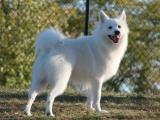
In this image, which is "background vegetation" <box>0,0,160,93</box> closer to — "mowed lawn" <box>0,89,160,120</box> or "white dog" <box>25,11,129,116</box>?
"mowed lawn" <box>0,89,160,120</box>

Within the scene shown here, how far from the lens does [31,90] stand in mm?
7828

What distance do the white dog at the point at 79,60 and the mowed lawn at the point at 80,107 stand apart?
24 centimetres

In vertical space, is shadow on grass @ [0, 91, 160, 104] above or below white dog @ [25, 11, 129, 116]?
below

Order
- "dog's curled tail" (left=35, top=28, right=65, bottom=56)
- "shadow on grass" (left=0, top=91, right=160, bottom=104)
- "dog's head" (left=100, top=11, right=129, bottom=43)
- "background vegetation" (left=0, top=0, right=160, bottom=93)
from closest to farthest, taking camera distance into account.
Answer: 1. "dog's curled tail" (left=35, top=28, right=65, bottom=56)
2. "dog's head" (left=100, top=11, right=129, bottom=43)
3. "shadow on grass" (left=0, top=91, right=160, bottom=104)
4. "background vegetation" (left=0, top=0, right=160, bottom=93)

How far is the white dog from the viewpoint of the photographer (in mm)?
7703

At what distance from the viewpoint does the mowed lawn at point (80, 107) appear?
7.71 metres

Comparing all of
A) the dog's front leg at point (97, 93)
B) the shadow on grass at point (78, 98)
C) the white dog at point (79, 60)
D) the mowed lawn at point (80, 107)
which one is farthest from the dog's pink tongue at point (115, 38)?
the shadow on grass at point (78, 98)

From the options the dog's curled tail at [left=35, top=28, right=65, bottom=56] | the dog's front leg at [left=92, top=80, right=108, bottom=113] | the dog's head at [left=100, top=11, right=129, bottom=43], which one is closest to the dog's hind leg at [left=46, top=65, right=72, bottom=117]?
the dog's curled tail at [left=35, top=28, right=65, bottom=56]

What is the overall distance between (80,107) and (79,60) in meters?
0.87

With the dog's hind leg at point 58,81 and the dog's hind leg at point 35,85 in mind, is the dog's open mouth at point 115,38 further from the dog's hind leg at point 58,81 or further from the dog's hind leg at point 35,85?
the dog's hind leg at point 35,85

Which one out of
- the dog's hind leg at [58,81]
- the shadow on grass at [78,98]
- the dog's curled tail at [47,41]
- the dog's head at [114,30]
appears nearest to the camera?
the dog's hind leg at [58,81]

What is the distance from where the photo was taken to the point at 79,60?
8016 millimetres

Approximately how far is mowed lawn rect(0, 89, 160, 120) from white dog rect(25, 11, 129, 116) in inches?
9.5

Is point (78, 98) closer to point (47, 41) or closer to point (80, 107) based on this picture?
point (80, 107)
